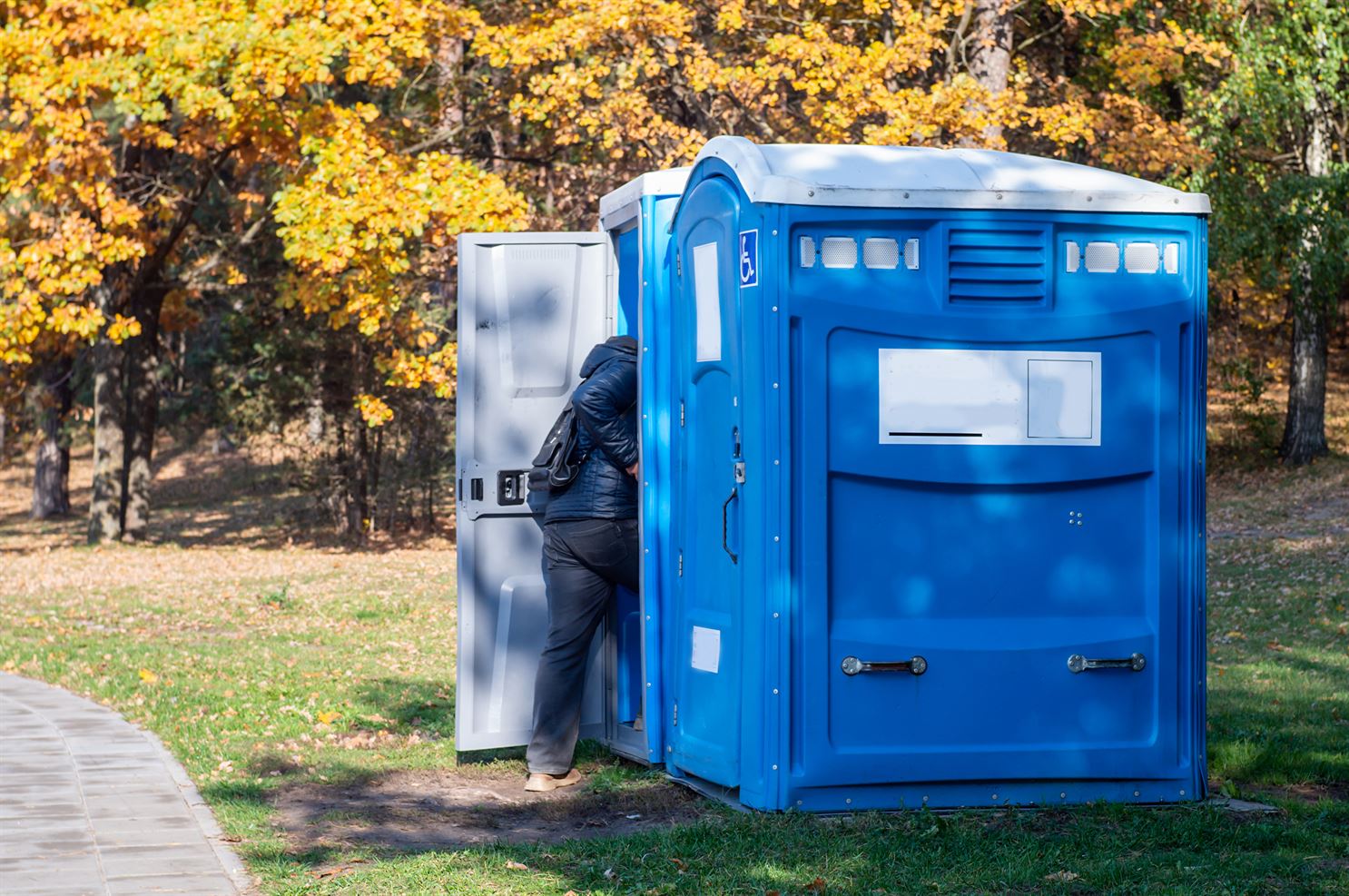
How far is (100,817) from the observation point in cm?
616

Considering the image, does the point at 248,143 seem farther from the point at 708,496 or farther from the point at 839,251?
the point at 839,251

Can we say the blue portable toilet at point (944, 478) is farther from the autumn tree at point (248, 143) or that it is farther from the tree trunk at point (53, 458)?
the tree trunk at point (53, 458)

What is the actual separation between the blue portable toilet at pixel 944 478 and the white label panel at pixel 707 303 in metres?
0.01

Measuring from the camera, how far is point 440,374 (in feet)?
62.8

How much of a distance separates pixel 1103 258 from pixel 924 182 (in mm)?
744

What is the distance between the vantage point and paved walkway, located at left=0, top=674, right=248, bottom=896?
5.25 m

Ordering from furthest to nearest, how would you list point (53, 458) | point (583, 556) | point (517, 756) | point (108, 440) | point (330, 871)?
point (53, 458) < point (108, 440) < point (517, 756) < point (583, 556) < point (330, 871)

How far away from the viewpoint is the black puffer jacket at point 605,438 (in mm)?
6727

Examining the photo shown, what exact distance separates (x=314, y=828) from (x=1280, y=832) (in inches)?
135

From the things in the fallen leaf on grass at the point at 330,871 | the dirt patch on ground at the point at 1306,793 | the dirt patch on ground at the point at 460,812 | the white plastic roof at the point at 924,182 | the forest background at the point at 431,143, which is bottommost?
the dirt patch on ground at the point at 460,812

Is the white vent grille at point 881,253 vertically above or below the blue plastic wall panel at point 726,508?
above

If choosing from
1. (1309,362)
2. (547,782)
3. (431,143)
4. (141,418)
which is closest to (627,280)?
(547,782)

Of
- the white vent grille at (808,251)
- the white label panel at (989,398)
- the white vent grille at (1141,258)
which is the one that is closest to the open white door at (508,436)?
the white vent grille at (808,251)

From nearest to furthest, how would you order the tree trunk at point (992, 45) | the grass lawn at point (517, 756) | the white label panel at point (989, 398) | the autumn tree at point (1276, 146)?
the grass lawn at point (517, 756) < the white label panel at point (989, 398) < the tree trunk at point (992, 45) < the autumn tree at point (1276, 146)
